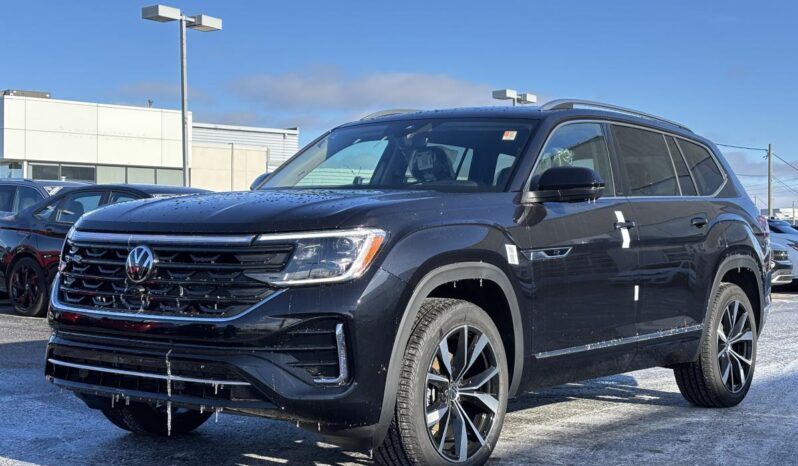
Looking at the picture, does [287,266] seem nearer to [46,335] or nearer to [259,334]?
[259,334]

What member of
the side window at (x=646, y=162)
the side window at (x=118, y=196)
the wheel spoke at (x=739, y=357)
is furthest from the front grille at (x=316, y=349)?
the side window at (x=118, y=196)

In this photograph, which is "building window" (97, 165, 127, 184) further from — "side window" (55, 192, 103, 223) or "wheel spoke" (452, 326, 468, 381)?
"wheel spoke" (452, 326, 468, 381)

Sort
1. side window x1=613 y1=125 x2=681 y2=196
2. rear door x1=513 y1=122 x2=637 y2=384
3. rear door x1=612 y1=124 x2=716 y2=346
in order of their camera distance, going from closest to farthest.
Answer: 1. rear door x1=513 y1=122 x2=637 y2=384
2. rear door x1=612 y1=124 x2=716 y2=346
3. side window x1=613 y1=125 x2=681 y2=196

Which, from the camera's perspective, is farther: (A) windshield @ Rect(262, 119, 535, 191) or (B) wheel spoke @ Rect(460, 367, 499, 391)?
(A) windshield @ Rect(262, 119, 535, 191)

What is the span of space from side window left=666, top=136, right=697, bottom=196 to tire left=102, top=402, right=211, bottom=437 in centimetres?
349

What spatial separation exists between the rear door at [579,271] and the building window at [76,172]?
32.7 m

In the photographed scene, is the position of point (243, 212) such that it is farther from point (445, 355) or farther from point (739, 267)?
point (739, 267)

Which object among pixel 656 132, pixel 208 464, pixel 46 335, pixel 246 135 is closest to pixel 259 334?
pixel 208 464

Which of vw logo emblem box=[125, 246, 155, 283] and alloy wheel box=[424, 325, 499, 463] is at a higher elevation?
vw logo emblem box=[125, 246, 155, 283]

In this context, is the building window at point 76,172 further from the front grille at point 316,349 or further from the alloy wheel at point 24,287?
the front grille at point 316,349

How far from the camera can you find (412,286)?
13.9 ft

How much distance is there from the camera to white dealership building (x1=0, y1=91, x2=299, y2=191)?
34688mm

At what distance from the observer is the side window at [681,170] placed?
6.68m

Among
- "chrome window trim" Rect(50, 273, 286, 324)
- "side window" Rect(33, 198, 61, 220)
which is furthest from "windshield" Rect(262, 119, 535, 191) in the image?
"side window" Rect(33, 198, 61, 220)
